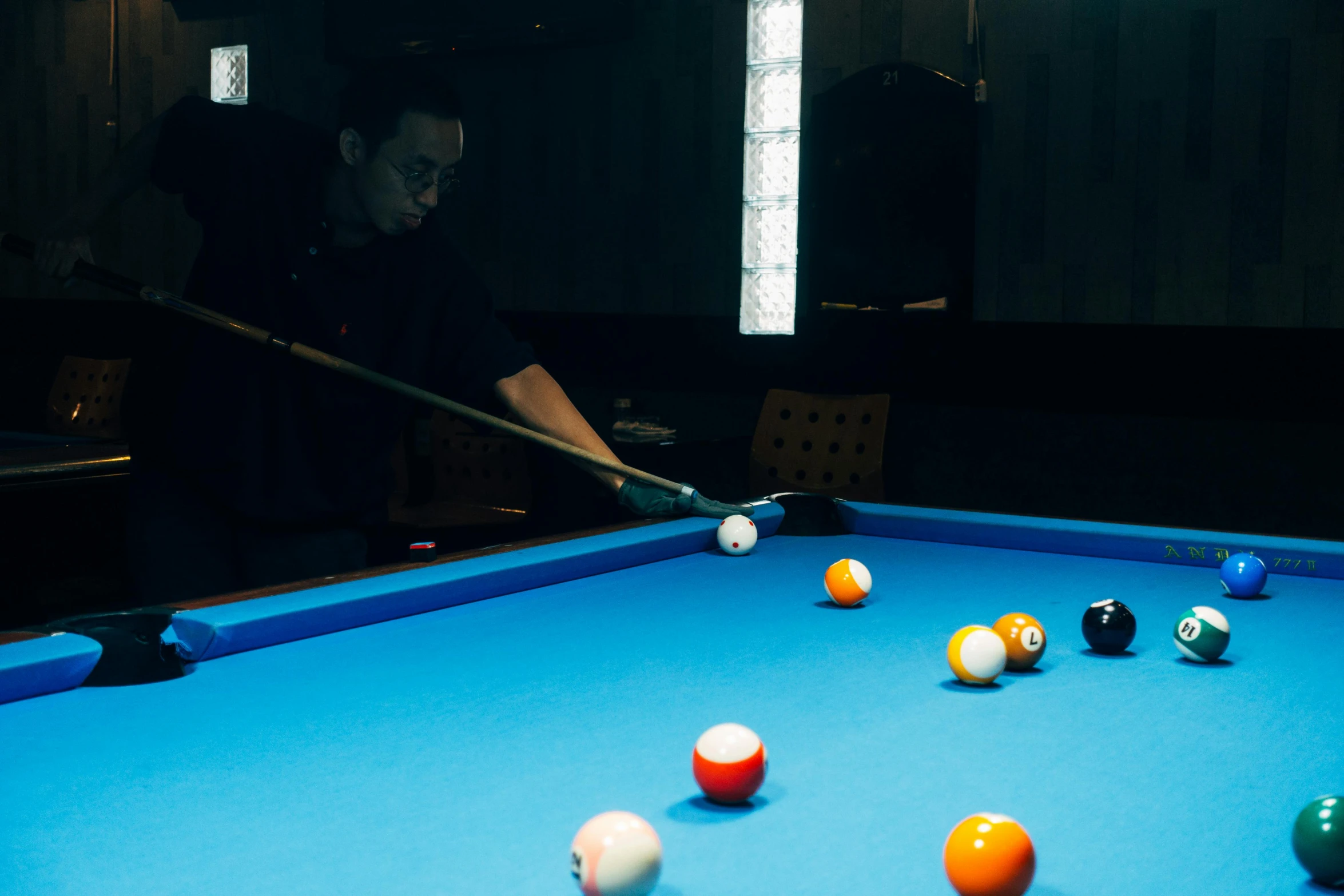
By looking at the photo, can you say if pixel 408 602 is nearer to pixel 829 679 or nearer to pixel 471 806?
pixel 829 679

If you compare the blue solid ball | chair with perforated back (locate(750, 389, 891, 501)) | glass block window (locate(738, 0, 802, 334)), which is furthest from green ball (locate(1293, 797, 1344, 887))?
glass block window (locate(738, 0, 802, 334))

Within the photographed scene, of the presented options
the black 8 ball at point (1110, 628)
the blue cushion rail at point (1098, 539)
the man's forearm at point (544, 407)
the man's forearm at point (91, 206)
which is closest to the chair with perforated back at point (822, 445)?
the blue cushion rail at point (1098, 539)

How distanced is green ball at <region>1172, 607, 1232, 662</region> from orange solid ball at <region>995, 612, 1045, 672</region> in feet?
0.67

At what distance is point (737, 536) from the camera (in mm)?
2336

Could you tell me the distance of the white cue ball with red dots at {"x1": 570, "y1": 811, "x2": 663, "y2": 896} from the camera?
2.81ft

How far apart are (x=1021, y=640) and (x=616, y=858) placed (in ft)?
2.80

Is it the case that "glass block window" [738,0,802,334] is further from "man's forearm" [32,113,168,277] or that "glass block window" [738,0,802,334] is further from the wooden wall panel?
"man's forearm" [32,113,168,277]

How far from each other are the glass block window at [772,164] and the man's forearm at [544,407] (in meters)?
2.83

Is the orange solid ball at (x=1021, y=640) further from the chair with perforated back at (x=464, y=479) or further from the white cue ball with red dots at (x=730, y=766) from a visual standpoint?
the chair with perforated back at (x=464, y=479)

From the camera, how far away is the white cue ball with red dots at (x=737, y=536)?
234 cm

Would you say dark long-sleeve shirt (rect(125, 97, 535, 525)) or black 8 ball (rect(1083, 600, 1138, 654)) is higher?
dark long-sleeve shirt (rect(125, 97, 535, 525))

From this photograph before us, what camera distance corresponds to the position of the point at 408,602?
1807 millimetres

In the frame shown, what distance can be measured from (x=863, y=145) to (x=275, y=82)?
3536mm

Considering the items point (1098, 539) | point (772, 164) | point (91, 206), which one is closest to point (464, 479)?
point (772, 164)
